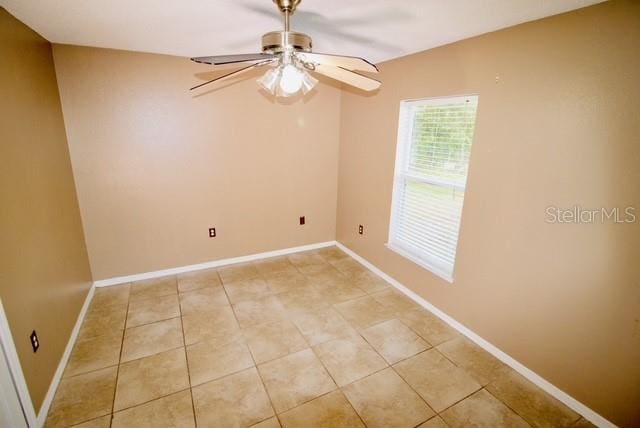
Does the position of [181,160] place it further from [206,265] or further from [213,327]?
[213,327]

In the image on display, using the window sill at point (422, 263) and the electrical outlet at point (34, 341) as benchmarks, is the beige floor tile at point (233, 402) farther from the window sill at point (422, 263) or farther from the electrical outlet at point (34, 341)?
the window sill at point (422, 263)

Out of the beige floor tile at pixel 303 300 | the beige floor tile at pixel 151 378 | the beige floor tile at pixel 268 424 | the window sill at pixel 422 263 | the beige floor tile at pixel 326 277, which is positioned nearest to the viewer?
the beige floor tile at pixel 268 424

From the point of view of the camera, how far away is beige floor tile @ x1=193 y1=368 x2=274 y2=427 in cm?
174

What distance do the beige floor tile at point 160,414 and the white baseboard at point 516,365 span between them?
2.05 metres

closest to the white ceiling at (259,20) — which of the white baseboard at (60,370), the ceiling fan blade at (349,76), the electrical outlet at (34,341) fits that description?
the ceiling fan blade at (349,76)

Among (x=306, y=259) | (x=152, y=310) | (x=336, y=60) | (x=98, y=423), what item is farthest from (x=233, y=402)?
(x=306, y=259)

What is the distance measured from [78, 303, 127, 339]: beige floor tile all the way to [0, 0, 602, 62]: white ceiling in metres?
2.23

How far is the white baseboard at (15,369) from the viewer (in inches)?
56.4

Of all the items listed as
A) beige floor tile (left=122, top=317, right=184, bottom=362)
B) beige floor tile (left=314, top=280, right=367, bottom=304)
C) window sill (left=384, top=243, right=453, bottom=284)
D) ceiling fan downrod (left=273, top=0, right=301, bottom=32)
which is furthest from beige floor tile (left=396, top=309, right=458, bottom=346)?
ceiling fan downrod (left=273, top=0, right=301, bottom=32)

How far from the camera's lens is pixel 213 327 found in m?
2.52

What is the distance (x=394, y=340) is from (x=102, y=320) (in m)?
2.45

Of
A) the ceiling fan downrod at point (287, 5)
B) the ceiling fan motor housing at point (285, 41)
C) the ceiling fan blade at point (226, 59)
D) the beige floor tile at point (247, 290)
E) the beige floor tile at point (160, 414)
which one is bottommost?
the beige floor tile at point (160, 414)

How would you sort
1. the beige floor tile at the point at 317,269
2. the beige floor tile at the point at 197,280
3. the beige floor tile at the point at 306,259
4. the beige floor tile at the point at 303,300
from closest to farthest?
1. the beige floor tile at the point at 303,300
2. the beige floor tile at the point at 197,280
3. the beige floor tile at the point at 317,269
4. the beige floor tile at the point at 306,259

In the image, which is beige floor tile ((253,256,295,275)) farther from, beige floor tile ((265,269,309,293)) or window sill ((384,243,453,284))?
window sill ((384,243,453,284))
